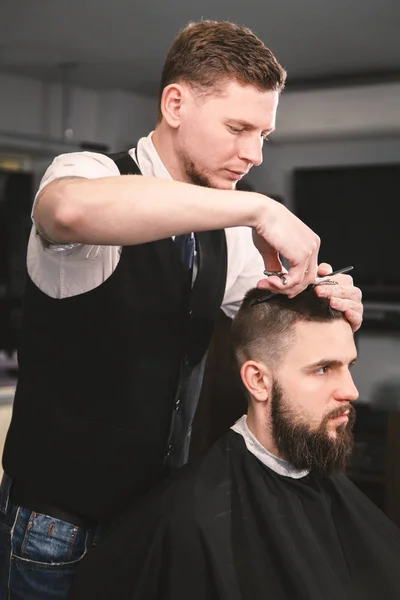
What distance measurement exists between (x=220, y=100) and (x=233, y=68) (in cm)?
7

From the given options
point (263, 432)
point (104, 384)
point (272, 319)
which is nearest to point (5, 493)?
point (104, 384)

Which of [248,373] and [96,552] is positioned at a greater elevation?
[248,373]

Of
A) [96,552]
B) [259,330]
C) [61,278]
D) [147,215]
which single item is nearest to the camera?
[147,215]

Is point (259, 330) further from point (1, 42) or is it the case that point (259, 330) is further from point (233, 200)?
point (1, 42)

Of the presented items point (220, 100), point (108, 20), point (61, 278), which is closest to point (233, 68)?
point (220, 100)

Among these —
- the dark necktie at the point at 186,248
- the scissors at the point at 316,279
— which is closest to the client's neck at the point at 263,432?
the scissors at the point at 316,279

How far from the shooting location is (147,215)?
1.26 metres

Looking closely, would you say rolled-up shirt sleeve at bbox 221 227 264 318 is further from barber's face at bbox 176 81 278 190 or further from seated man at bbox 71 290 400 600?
barber's face at bbox 176 81 278 190

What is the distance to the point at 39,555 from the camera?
65.4 inches

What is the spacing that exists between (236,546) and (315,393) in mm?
382

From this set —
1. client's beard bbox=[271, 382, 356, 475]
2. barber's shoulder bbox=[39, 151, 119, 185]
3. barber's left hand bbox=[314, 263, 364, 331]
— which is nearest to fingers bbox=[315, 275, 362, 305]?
barber's left hand bbox=[314, 263, 364, 331]

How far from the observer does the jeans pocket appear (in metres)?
1.66

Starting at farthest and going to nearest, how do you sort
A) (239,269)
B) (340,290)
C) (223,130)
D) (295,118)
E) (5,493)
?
(295,118), (239,269), (5,493), (340,290), (223,130)

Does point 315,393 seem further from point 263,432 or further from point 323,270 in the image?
point 323,270
